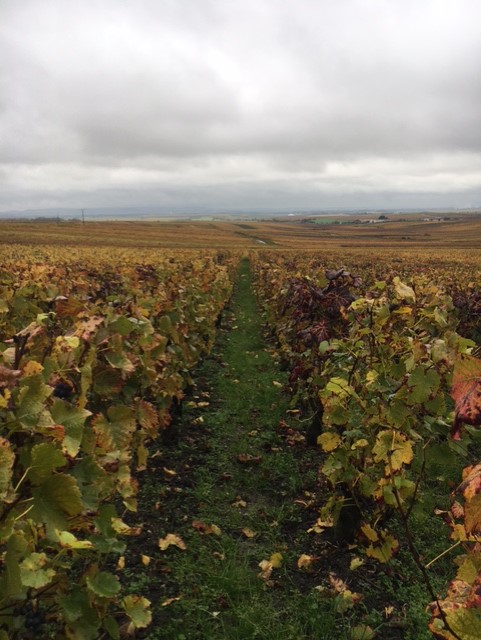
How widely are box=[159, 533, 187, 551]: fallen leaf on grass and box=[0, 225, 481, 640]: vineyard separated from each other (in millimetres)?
17

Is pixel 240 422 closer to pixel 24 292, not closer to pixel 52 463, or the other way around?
pixel 24 292

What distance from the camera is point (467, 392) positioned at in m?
1.25

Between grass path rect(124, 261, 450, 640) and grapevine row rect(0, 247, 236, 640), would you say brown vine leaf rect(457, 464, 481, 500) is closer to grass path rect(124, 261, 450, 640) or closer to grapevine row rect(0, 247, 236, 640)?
grapevine row rect(0, 247, 236, 640)

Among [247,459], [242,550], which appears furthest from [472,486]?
[247,459]

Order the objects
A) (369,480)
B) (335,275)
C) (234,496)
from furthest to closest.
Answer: (335,275)
(234,496)
(369,480)

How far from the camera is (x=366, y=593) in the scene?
3.32 m

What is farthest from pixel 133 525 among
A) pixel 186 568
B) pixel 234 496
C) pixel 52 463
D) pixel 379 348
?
pixel 52 463

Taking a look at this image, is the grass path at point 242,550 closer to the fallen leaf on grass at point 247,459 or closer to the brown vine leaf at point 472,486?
the fallen leaf on grass at point 247,459

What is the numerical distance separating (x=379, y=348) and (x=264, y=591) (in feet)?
6.60

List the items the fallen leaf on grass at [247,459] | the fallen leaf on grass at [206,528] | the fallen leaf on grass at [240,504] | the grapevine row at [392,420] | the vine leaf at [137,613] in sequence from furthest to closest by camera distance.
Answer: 1. the fallen leaf on grass at [247,459]
2. the fallen leaf on grass at [240,504]
3. the fallen leaf on grass at [206,528]
4. the grapevine row at [392,420]
5. the vine leaf at [137,613]

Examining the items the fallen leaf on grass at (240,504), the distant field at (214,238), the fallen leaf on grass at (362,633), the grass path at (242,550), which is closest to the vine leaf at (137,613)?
the grass path at (242,550)

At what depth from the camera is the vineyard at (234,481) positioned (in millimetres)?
1587

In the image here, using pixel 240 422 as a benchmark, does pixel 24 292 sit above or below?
above

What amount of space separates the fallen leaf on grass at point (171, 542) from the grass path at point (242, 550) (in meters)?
0.04
